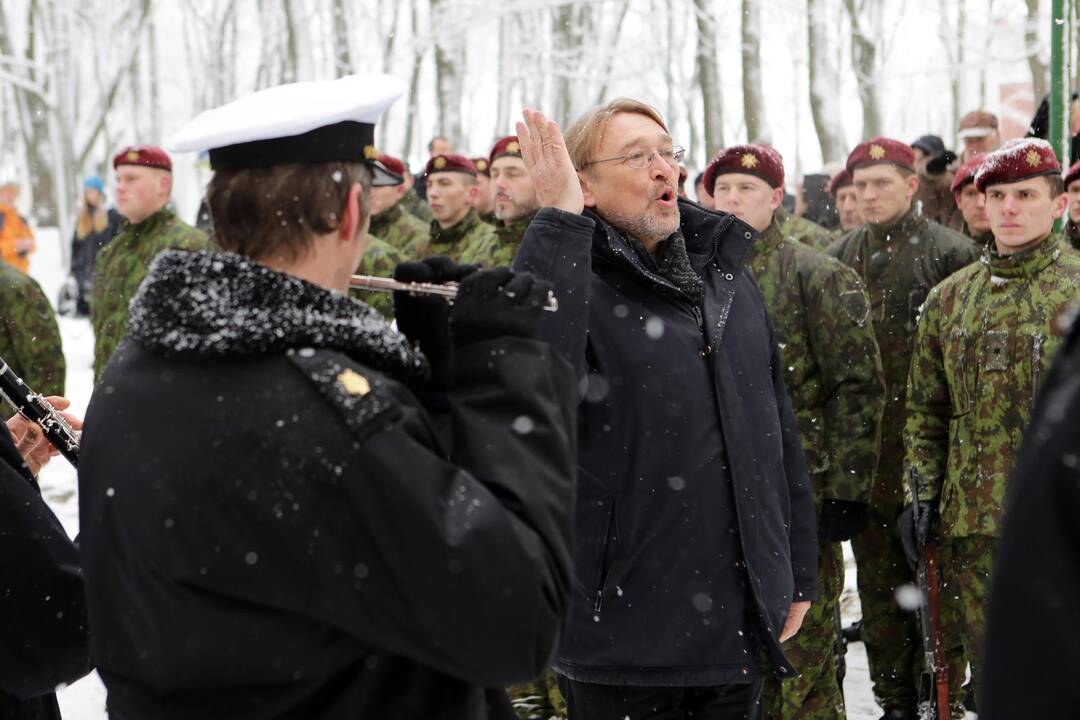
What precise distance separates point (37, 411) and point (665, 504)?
1466 millimetres

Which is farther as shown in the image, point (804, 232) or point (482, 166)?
point (482, 166)

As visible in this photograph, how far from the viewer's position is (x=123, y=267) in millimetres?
7566

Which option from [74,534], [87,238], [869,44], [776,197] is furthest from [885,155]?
[869,44]

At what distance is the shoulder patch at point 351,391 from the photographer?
1807 millimetres

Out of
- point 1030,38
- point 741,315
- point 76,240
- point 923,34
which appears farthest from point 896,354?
point 923,34

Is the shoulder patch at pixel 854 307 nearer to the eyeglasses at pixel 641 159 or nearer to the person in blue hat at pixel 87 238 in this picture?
the eyeglasses at pixel 641 159

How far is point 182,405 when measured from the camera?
186cm

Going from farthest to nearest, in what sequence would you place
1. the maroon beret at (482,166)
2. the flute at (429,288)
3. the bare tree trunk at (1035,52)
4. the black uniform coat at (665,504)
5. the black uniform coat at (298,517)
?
the bare tree trunk at (1035,52), the maroon beret at (482,166), the black uniform coat at (665,504), the flute at (429,288), the black uniform coat at (298,517)

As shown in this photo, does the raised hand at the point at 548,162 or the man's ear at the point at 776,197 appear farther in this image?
the man's ear at the point at 776,197

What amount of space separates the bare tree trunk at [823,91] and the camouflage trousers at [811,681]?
15450mm

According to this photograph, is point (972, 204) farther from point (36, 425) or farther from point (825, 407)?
point (36, 425)

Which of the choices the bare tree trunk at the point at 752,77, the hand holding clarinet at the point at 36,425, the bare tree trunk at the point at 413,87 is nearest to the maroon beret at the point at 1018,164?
the hand holding clarinet at the point at 36,425

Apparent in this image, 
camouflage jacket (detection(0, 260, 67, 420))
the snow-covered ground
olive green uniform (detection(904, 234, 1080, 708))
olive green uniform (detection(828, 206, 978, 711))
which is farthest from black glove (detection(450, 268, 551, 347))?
camouflage jacket (detection(0, 260, 67, 420))

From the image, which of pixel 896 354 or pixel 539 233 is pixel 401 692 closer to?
pixel 539 233
